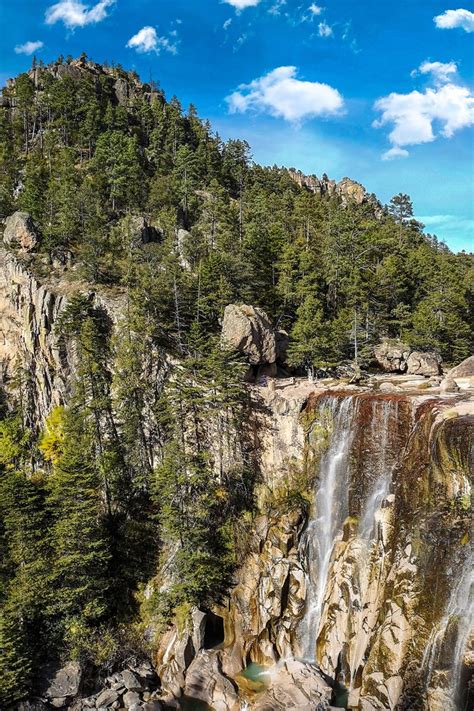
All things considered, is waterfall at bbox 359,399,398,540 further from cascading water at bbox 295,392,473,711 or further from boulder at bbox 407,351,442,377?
boulder at bbox 407,351,442,377

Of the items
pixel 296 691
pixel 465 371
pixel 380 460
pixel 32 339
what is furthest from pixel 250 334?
pixel 296 691

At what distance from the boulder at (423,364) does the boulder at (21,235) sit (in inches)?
1771

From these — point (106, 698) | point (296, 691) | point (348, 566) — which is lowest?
point (106, 698)

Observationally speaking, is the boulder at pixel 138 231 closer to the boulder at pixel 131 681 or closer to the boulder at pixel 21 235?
the boulder at pixel 21 235

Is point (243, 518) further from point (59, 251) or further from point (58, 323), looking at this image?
point (59, 251)

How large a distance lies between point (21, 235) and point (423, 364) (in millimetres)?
47901

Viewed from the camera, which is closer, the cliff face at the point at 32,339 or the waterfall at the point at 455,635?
the waterfall at the point at 455,635

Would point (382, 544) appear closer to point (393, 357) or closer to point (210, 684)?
point (210, 684)

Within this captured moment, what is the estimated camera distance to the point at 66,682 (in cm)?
2670

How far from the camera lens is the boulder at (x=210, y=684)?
82.7ft

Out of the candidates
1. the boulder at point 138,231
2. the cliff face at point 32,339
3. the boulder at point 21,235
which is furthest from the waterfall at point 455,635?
the boulder at point 21,235

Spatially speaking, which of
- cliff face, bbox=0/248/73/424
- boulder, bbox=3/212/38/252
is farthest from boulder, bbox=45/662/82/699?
boulder, bbox=3/212/38/252

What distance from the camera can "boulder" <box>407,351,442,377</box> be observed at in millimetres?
44875

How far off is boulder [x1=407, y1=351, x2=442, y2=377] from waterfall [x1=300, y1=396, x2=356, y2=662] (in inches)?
714
